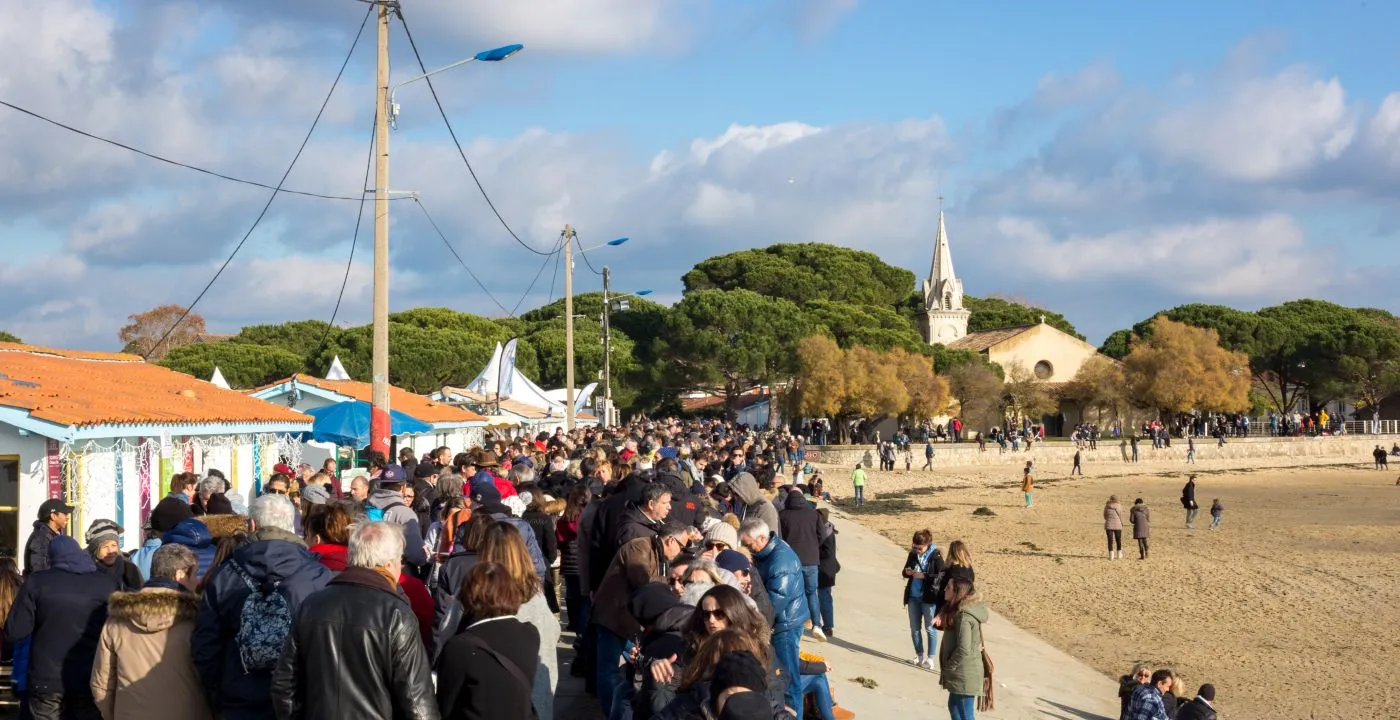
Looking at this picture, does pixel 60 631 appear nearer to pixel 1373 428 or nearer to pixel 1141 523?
pixel 1141 523

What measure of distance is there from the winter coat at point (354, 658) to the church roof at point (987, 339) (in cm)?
6864

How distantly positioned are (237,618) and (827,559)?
7604 mm

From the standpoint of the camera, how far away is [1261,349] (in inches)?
2940

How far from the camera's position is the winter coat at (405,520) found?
7469mm

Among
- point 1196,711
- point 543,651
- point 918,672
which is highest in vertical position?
point 543,651

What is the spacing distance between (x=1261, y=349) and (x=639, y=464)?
7236cm

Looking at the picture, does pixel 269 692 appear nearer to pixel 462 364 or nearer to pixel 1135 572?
pixel 1135 572

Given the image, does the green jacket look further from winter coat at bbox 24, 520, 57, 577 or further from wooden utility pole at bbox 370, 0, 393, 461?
wooden utility pole at bbox 370, 0, 393, 461

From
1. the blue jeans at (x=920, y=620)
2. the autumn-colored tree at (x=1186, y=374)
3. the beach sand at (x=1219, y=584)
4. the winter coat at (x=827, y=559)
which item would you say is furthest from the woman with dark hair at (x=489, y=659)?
the autumn-colored tree at (x=1186, y=374)

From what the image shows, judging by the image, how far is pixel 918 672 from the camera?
39.2 feet

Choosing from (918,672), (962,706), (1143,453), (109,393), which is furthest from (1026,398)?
(962,706)

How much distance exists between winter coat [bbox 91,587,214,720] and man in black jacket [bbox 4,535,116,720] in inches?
33.5

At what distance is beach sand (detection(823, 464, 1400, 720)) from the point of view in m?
13.9

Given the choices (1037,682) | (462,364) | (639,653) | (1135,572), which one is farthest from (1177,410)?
(639,653)
